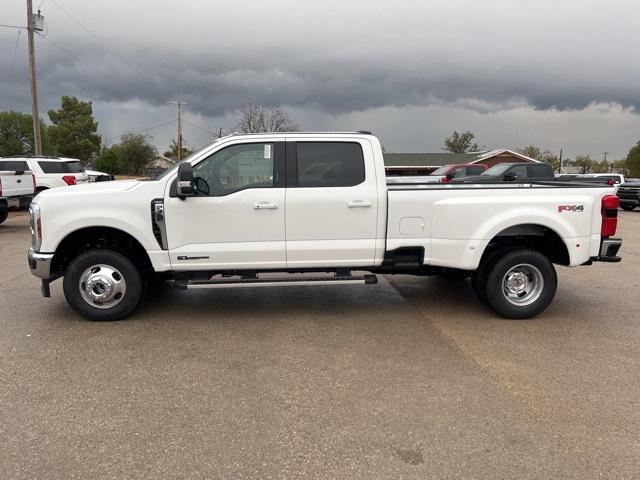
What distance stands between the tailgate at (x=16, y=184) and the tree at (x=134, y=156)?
5218 centimetres

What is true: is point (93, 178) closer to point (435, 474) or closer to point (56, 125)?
point (435, 474)

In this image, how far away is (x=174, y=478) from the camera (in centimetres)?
280

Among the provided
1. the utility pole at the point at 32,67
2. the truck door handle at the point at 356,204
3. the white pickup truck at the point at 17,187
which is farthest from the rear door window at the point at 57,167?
the truck door handle at the point at 356,204

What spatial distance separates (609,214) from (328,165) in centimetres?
310

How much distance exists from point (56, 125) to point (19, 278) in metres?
69.5

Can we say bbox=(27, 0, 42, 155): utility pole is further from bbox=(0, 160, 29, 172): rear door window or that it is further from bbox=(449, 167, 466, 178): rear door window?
→ bbox=(449, 167, 466, 178): rear door window

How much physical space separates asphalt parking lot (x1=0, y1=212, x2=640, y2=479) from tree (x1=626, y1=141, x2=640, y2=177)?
286 feet

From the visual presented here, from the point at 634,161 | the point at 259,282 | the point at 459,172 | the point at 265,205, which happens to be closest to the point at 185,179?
the point at 265,205

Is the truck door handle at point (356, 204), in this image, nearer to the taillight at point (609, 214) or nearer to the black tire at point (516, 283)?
the black tire at point (516, 283)

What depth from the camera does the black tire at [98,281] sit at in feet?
17.5

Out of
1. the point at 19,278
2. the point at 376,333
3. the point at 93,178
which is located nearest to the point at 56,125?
the point at 93,178

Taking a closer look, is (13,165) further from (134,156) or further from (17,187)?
(134,156)

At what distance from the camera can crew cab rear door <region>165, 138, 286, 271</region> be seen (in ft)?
17.3

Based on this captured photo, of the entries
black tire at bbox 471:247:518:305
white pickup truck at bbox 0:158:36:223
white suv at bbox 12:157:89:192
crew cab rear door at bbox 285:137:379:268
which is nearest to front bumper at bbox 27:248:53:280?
crew cab rear door at bbox 285:137:379:268
